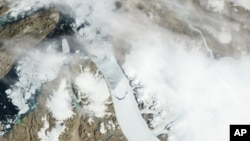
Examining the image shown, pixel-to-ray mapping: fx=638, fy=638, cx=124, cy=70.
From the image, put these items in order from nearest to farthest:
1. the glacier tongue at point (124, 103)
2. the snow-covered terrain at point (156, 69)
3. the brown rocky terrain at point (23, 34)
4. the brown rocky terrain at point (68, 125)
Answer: the brown rocky terrain at point (23, 34)
the brown rocky terrain at point (68, 125)
the snow-covered terrain at point (156, 69)
the glacier tongue at point (124, 103)

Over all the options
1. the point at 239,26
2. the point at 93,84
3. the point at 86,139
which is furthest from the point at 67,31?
the point at 239,26

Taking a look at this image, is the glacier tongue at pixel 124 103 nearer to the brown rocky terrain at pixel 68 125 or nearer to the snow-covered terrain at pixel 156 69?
the snow-covered terrain at pixel 156 69

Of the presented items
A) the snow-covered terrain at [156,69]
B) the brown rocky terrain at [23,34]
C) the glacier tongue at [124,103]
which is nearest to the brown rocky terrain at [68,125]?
the snow-covered terrain at [156,69]

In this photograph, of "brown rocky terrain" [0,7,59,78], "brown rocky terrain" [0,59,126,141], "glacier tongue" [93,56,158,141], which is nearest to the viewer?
"brown rocky terrain" [0,7,59,78]

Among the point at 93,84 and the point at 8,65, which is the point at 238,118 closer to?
the point at 93,84

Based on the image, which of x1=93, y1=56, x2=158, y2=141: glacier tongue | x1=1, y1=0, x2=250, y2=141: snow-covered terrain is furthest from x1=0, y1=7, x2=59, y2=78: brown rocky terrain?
x1=93, y1=56, x2=158, y2=141: glacier tongue

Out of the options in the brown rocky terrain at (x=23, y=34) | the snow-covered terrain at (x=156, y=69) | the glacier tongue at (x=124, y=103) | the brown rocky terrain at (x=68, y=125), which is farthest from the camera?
the glacier tongue at (x=124, y=103)

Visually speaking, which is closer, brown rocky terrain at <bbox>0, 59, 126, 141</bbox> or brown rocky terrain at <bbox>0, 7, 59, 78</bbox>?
brown rocky terrain at <bbox>0, 7, 59, 78</bbox>

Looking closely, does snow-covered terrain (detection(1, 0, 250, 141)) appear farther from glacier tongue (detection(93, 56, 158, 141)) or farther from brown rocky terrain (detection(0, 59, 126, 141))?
brown rocky terrain (detection(0, 59, 126, 141))

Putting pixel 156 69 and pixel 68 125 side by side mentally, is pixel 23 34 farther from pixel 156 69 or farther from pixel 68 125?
pixel 156 69
